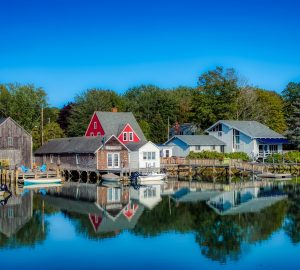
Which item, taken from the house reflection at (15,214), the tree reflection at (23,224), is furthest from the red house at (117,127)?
the tree reflection at (23,224)

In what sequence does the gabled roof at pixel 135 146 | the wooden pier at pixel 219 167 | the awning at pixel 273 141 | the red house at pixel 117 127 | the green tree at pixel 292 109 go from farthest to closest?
the awning at pixel 273 141, the red house at pixel 117 127, the green tree at pixel 292 109, the wooden pier at pixel 219 167, the gabled roof at pixel 135 146

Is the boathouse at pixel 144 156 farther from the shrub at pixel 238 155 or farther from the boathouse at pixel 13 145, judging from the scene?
the boathouse at pixel 13 145

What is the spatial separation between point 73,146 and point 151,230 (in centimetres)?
3476

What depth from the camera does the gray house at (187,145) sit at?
70.3 metres

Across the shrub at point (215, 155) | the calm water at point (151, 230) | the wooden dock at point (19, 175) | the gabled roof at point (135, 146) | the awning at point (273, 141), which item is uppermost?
the awning at point (273, 141)

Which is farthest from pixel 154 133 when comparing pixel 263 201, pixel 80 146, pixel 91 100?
pixel 263 201

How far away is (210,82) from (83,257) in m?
64.8

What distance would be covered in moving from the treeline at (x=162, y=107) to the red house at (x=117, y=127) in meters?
8.37

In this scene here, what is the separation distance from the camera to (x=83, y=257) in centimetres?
2284

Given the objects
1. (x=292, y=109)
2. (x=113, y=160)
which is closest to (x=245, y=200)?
(x=113, y=160)

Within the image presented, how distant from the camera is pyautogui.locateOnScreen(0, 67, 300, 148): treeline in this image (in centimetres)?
8262

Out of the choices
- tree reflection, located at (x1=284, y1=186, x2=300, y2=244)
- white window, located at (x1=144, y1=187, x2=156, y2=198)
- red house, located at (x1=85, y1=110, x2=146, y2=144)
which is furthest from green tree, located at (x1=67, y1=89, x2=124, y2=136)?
tree reflection, located at (x1=284, y1=186, x2=300, y2=244)

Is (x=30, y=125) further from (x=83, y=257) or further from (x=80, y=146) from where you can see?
(x=83, y=257)

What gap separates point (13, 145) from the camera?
2311 inches
